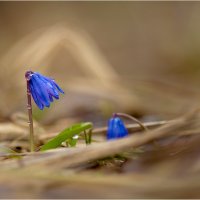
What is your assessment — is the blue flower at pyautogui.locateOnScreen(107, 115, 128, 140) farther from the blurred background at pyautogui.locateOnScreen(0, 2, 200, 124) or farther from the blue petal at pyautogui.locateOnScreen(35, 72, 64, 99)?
the blurred background at pyautogui.locateOnScreen(0, 2, 200, 124)

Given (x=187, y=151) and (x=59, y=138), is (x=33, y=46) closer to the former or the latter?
(x=59, y=138)

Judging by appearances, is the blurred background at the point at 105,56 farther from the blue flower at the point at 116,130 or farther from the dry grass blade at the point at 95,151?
the dry grass blade at the point at 95,151

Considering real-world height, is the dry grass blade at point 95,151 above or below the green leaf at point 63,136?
below

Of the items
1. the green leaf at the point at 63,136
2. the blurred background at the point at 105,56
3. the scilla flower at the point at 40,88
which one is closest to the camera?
the green leaf at the point at 63,136

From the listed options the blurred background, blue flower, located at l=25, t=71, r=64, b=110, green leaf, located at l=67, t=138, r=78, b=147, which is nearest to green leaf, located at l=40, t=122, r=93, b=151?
green leaf, located at l=67, t=138, r=78, b=147

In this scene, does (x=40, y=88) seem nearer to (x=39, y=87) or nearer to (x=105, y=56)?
(x=39, y=87)

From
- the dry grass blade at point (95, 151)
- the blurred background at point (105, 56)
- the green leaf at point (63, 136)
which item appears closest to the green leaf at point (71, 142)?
the green leaf at point (63, 136)
